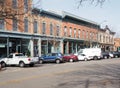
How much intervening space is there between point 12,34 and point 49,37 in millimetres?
12915

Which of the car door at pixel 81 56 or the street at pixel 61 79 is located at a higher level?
the car door at pixel 81 56

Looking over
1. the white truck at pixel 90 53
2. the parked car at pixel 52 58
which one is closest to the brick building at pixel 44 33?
the parked car at pixel 52 58

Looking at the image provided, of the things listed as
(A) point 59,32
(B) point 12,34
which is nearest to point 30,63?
(B) point 12,34

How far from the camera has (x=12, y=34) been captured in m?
45.1

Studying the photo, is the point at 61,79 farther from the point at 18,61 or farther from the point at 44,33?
the point at 44,33

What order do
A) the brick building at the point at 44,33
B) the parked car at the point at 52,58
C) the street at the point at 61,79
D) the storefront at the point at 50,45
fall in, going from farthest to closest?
the storefront at the point at 50,45, the parked car at the point at 52,58, the brick building at the point at 44,33, the street at the point at 61,79

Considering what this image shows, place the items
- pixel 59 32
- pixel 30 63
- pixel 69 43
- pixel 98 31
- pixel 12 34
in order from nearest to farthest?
1. pixel 30 63
2. pixel 12 34
3. pixel 59 32
4. pixel 69 43
5. pixel 98 31

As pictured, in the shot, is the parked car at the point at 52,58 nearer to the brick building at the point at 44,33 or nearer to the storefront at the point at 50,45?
the brick building at the point at 44,33

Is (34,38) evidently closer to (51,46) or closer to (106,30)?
(51,46)

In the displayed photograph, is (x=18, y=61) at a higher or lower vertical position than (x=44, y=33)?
lower

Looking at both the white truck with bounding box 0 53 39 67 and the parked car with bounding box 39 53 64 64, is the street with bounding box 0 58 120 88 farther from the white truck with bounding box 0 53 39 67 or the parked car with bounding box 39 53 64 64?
the parked car with bounding box 39 53 64 64

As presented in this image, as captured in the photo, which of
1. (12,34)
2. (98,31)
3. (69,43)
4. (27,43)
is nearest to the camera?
(12,34)

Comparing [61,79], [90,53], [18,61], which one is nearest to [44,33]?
[90,53]

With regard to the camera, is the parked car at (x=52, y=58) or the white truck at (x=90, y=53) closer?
the parked car at (x=52, y=58)
